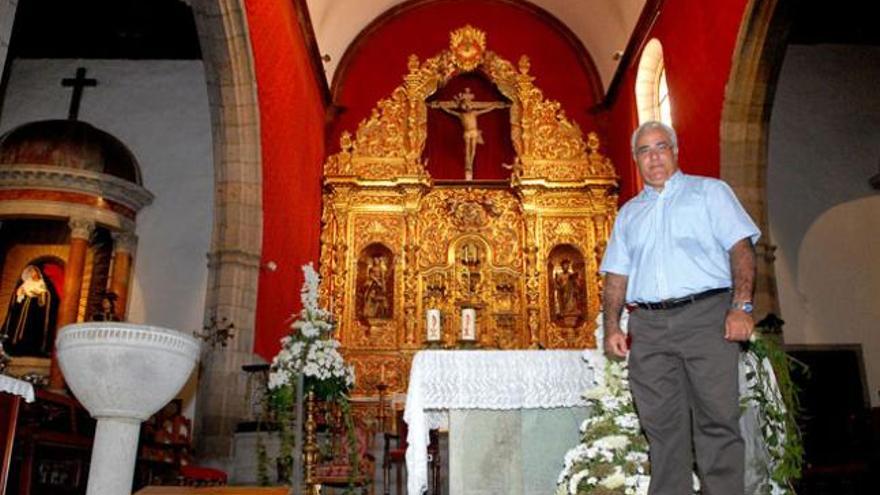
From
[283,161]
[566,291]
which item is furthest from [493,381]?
[566,291]

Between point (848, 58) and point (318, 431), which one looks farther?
point (848, 58)

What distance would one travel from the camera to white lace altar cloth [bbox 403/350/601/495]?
168 inches

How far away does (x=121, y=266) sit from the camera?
10.5 meters

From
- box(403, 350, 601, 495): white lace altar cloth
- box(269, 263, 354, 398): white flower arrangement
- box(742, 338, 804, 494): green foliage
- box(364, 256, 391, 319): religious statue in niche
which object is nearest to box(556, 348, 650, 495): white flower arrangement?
box(403, 350, 601, 495): white lace altar cloth

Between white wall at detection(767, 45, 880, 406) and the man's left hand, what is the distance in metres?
7.10

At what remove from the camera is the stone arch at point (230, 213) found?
7.75 metres

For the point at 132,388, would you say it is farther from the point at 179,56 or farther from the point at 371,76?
the point at 371,76

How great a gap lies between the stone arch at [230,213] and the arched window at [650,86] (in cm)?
614

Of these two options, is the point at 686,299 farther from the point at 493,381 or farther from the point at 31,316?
the point at 31,316

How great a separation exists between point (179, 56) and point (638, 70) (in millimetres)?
7104

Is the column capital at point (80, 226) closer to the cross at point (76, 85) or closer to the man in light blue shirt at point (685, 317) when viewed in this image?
the cross at point (76, 85)

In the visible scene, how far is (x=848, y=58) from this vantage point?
419 inches

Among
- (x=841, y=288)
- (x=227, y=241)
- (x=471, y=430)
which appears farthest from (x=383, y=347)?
(x=471, y=430)

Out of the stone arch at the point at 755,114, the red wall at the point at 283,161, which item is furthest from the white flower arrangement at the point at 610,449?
the red wall at the point at 283,161
